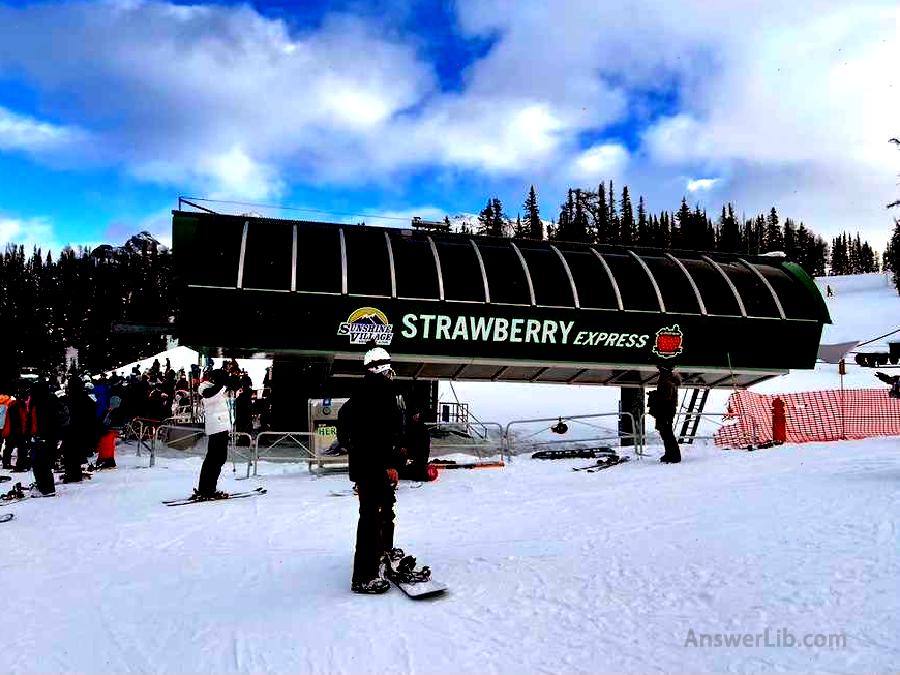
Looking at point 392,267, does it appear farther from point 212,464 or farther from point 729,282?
point 729,282

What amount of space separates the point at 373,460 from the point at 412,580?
37.9 inches

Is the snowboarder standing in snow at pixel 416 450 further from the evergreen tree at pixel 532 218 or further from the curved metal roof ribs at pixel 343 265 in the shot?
the evergreen tree at pixel 532 218

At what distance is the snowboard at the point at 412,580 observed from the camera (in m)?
4.72

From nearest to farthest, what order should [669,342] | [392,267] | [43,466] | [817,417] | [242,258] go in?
1. [43,466]
2. [242,258]
3. [392,267]
4. [817,417]
5. [669,342]

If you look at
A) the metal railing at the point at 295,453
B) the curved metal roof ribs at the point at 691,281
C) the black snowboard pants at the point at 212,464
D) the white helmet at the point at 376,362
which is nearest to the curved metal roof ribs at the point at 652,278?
the curved metal roof ribs at the point at 691,281

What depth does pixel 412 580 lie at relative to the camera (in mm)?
4992

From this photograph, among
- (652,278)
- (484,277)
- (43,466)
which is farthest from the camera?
(652,278)

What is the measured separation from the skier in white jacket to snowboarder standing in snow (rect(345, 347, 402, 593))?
5.02m

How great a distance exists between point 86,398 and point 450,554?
28.9 feet

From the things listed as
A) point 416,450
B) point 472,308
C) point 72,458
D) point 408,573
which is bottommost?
point 408,573

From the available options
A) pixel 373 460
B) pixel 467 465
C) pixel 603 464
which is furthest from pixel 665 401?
pixel 373 460

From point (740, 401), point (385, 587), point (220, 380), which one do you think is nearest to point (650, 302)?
point (740, 401)

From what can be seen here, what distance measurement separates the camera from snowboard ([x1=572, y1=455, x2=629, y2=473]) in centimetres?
1140

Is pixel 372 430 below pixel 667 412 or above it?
above
